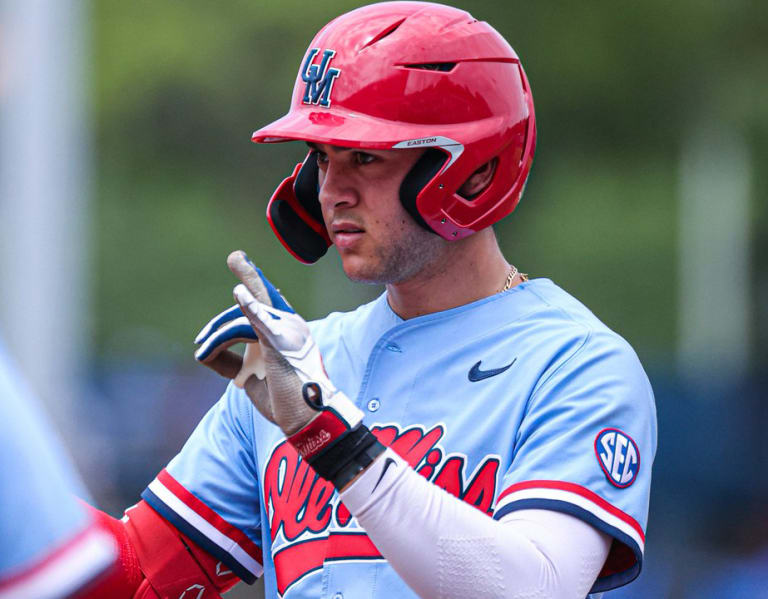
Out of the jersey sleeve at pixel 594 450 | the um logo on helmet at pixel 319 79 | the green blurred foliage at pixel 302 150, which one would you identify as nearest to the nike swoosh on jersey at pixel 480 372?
the jersey sleeve at pixel 594 450

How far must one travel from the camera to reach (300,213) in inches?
120

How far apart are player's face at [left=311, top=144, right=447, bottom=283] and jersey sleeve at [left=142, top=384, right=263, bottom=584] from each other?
0.50 meters

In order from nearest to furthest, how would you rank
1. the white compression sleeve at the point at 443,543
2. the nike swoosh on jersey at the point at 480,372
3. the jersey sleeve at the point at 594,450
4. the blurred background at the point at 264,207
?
the white compression sleeve at the point at 443,543 → the jersey sleeve at the point at 594,450 → the nike swoosh on jersey at the point at 480,372 → the blurred background at the point at 264,207

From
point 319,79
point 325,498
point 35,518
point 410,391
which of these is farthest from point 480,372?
point 35,518

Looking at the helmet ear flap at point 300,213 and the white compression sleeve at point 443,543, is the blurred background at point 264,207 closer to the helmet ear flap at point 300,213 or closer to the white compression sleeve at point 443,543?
the helmet ear flap at point 300,213

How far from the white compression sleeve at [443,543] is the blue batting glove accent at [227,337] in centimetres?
37

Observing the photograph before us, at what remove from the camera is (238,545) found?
297cm

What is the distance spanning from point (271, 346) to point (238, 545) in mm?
849

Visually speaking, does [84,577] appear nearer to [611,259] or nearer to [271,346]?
[271,346]

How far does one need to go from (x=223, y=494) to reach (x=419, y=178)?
91 centimetres

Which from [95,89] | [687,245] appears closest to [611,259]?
[687,245]

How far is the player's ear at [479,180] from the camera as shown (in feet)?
9.37

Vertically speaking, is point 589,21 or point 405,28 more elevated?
point 405,28

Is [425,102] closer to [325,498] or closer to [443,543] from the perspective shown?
[325,498]
